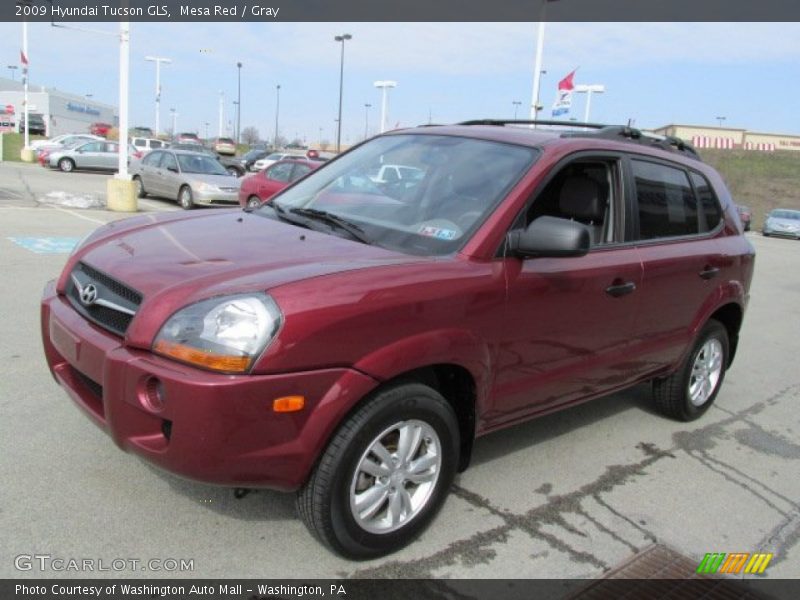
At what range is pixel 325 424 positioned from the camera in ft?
8.36

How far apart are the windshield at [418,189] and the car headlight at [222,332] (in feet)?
3.04

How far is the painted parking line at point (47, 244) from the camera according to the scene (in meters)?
9.24

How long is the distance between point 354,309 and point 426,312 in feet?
1.17

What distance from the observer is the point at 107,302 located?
9.30 ft

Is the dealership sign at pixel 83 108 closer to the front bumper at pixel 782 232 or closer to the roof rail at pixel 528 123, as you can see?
the front bumper at pixel 782 232

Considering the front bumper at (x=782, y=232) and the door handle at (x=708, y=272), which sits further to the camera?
the front bumper at (x=782, y=232)

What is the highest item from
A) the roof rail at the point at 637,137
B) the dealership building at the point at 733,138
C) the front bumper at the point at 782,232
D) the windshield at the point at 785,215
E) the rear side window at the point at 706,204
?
the dealership building at the point at 733,138

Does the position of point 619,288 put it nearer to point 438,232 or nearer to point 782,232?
point 438,232

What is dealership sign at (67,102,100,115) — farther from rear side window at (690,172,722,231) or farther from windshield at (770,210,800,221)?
rear side window at (690,172,722,231)

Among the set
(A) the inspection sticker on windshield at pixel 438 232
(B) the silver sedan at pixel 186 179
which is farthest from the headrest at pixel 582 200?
(B) the silver sedan at pixel 186 179

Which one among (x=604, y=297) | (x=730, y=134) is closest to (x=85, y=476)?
(x=604, y=297)

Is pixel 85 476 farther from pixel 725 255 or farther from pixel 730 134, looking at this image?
pixel 730 134

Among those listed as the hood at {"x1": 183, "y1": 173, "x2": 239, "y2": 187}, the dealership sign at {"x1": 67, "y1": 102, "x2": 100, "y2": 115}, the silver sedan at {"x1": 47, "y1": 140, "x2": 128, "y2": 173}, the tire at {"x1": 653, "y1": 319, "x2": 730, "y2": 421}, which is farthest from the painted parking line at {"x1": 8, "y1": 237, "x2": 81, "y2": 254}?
the dealership sign at {"x1": 67, "y1": 102, "x2": 100, "y2": 115}

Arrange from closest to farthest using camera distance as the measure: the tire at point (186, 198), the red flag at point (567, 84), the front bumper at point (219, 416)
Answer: the front bumper at point (219, 416) → the tire at point (186, 198) → the red flag at point (567, 84)
